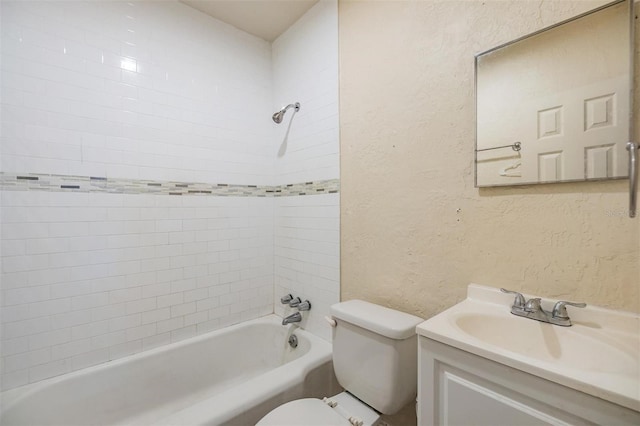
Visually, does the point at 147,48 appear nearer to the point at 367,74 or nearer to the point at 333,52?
the point at 333,52

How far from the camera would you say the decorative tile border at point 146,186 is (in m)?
1.33

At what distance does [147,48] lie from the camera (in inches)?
65.1

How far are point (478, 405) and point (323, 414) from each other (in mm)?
650

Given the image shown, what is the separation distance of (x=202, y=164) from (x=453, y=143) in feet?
4.97

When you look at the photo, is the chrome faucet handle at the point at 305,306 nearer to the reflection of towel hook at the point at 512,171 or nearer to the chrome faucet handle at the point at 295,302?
the chrome faucet handle at the point at 295,302

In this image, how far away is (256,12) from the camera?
184cm

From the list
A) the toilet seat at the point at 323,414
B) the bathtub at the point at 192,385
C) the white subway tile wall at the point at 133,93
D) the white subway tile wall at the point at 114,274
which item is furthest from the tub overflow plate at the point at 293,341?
the white subway tile wall at the point at 133,93

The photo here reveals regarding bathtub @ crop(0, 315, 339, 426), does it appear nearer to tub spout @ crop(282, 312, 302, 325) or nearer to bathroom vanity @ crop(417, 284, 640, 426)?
tub spout @ crop(282, 312, 302, 325)

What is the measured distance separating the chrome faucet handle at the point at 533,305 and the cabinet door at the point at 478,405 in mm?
358

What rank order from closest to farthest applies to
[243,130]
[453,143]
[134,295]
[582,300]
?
[582,300]
[453,143]
[134,295]
[243,130]

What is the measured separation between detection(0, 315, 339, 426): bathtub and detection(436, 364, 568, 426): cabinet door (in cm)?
79

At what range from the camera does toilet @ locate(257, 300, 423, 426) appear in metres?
1.11

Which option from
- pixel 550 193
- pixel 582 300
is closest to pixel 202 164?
pixel 550 193

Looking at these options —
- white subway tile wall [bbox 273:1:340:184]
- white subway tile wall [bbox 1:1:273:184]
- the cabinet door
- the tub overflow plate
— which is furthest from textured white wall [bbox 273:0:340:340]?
the cabinet door
